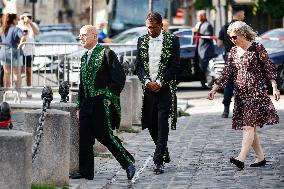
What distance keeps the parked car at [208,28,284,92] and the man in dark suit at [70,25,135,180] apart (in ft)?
48.3

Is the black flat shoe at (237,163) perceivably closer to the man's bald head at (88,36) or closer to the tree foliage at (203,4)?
the man's bald head at (88,36)

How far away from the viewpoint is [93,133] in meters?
11.9

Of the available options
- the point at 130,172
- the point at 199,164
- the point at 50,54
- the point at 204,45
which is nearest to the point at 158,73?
the point at 199,164

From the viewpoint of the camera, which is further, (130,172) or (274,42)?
(274,42)

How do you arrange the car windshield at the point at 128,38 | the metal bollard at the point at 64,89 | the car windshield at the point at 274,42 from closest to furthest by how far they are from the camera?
1. the metal bollard at the point at 64,89
2. the car windshield at the point at 274,42
3. the car windshield at the point at 128,38

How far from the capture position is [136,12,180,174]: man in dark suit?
12.6m

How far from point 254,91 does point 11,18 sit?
1107 cm

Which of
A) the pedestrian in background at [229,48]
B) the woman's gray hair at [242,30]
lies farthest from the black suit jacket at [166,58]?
the pedestrian in background at [229,48]

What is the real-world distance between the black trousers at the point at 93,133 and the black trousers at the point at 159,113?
74cm

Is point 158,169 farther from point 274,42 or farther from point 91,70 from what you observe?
point 274,42

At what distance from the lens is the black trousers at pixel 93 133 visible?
463 inches

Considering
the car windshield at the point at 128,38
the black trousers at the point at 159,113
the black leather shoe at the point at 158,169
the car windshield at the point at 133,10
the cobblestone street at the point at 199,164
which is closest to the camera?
the cobblestone street at the point at 199,164

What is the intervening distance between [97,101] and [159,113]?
1151 mm

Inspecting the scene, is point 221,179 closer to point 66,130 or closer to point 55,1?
point 66,130
